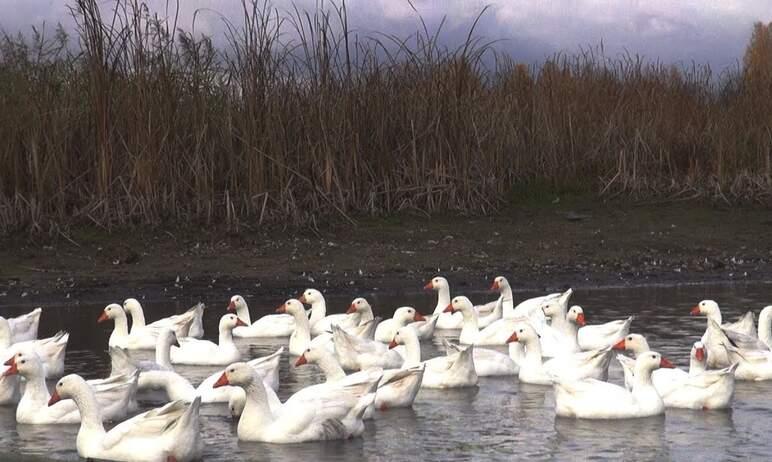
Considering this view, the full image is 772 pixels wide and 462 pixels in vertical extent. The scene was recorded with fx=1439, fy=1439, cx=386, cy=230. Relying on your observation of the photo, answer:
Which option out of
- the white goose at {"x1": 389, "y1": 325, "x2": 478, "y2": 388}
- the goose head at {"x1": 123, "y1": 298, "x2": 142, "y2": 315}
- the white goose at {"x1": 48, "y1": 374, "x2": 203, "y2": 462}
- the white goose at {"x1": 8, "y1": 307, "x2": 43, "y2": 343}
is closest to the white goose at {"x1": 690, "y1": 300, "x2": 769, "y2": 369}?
the white goose at {"x1": 389, "y1": 325, "x2": 478, "y2": 388}

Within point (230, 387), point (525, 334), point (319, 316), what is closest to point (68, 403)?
point (230, 387)

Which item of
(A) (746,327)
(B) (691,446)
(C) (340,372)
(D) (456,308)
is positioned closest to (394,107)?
(D) (456,308)

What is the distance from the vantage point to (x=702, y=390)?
37.7 ft

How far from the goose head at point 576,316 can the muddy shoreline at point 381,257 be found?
531cm

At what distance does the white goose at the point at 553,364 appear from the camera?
12.6m

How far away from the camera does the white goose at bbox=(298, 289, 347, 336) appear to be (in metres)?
16.4

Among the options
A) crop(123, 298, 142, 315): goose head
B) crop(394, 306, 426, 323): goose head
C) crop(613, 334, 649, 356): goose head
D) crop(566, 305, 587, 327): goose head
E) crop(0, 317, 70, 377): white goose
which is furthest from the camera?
crop(123, 298, 142, 315): goose head

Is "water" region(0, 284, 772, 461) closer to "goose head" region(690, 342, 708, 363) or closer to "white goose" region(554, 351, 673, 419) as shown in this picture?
"white goose" region(554, 351, 673, 419)

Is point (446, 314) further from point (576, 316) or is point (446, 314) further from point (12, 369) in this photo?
point (12, 369)

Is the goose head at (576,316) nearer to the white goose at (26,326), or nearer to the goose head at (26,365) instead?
the goose head at (26,365)

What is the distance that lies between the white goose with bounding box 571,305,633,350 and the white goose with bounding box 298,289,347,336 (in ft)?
8.83

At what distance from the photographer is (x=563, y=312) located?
15211 millimetres

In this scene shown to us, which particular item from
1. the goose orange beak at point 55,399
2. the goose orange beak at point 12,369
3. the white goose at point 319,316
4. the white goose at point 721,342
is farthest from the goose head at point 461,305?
the goose orange beak at point 55,399

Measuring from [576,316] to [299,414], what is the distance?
4.75 meters
